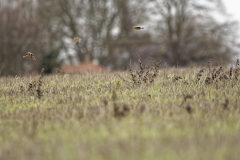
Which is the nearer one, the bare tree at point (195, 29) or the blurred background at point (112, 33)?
the blurred background at point (112, 33)

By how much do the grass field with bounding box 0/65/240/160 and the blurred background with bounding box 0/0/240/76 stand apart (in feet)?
46.3

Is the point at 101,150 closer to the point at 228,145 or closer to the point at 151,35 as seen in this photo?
the point at 228,145

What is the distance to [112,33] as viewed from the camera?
122 ft

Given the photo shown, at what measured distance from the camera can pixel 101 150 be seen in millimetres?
4199

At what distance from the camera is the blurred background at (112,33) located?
27.2m

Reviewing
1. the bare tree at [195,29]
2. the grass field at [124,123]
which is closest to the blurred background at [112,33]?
the bare tree at [195,29]

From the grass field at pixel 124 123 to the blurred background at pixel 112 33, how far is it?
14105 mm

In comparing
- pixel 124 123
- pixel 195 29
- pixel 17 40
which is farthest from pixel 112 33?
pixel 124 123

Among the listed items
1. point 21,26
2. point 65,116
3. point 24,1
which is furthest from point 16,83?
point 24,1

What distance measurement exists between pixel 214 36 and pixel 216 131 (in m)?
25.9

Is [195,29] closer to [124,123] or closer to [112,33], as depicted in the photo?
[112,33]

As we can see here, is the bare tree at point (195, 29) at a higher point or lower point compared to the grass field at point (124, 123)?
higher

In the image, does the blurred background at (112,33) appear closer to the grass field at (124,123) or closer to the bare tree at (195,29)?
the bare tree at (195,29)

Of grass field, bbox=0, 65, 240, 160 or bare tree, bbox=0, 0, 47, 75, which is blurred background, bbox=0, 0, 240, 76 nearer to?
bare tree, bbox=0, 0, 47, 75
